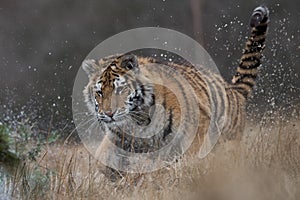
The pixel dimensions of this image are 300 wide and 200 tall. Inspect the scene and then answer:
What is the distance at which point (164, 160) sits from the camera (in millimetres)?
4754

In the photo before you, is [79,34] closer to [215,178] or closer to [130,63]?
[130,63]

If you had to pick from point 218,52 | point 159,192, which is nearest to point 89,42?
point 218,52

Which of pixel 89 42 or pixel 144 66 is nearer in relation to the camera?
pixel 144 66

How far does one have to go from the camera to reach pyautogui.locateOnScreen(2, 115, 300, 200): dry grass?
3.17 m

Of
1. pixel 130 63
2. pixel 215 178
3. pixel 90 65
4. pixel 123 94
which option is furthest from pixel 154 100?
pixel 215 178

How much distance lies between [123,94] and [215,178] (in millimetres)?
1963

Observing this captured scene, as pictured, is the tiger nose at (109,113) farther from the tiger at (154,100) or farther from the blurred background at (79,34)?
the blurred background at (79,34)

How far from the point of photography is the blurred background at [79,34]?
10.6 meters

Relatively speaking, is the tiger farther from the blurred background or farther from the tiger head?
the blurred background

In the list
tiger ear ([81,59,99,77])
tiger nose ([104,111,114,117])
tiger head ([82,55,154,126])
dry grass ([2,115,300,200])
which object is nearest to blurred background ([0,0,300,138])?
tiger ear ([81,59,99,77])

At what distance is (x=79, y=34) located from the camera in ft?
38.7

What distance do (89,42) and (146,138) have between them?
672 centimetres

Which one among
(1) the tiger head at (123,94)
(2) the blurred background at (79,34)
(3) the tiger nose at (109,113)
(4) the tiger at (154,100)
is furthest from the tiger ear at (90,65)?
(2) the blurred background at (79,34)

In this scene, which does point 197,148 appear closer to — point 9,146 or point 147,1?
point 9,146
